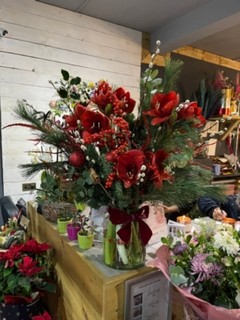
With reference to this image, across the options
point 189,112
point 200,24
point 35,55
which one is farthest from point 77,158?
point 200,24

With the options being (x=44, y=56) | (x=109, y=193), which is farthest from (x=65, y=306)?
(x=44, y=56)

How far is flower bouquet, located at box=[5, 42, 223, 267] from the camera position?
2.06 feet

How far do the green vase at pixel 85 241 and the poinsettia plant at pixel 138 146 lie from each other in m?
0.23

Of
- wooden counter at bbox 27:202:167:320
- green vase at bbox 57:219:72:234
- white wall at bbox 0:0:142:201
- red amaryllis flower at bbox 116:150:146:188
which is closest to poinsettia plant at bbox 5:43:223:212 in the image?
red amaryllis flower at bbox 116:150:146:188

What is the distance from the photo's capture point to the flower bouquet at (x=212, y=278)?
0.57 metres

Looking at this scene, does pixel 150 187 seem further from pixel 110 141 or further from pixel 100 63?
pixel 100 63

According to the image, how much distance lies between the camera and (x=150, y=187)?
0.68 m

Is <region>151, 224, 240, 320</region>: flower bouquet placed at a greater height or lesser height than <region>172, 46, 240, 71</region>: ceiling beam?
lesser

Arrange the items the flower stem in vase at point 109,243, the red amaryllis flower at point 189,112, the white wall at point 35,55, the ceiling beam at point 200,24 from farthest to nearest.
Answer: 1. the white wall at point 35,55
2. the ceiling beam at point 200,24
3. the flower stem in vase at point 109,243
4. the red amaryllis flower at point 189,112

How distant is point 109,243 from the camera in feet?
2.53

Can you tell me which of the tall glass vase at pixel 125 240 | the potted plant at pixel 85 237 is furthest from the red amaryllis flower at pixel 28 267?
the tall glass vase at pixel 125 240

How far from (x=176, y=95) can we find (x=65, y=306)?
913 millimetres

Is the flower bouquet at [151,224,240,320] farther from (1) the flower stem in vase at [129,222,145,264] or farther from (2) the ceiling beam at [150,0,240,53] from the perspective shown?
(2) the ceiling beam at [150,0,240,53]

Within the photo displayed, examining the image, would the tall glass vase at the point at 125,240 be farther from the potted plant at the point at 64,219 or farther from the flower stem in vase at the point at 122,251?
the potted plant at the point at 64,219
